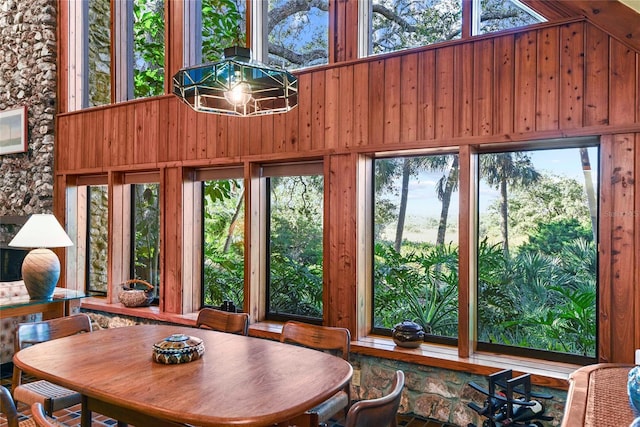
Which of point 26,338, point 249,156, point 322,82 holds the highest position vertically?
point 322,82

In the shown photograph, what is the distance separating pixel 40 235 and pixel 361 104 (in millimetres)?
3007

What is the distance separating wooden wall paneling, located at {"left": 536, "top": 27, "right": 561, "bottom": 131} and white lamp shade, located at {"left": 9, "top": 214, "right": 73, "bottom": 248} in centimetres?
401

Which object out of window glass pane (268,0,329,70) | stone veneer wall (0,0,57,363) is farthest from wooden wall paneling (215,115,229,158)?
stone veneer wall (0,0,57,363)

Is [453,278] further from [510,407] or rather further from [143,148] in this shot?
[143,148]

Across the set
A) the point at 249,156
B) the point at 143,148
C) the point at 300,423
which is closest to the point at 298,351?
the point at 300,423

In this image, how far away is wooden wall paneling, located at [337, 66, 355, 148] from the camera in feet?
12.1

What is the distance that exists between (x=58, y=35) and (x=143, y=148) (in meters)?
2.17

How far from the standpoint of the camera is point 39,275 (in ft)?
12.6

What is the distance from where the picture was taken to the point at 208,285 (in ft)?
15.5

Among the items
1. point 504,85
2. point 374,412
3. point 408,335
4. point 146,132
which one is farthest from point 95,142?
point 374,412

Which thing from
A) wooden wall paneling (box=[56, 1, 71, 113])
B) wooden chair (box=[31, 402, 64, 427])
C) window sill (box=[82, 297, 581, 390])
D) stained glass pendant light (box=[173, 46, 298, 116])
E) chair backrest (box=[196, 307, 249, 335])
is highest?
wooden wall paneling (box=[56, 1, 71, 113])

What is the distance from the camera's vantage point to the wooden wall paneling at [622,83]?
272cm

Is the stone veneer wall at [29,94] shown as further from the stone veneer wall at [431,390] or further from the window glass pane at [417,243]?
the stone veneer wall at [431,390]

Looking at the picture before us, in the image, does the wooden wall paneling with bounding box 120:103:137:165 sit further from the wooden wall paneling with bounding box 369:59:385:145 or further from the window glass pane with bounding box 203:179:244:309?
the wooden wall paneling with bounding box 369:59:385:145
